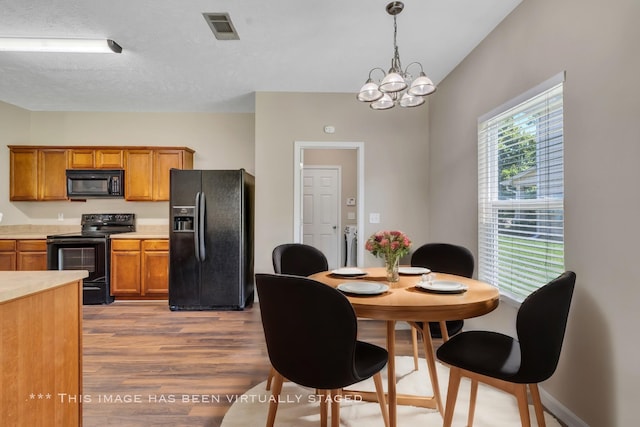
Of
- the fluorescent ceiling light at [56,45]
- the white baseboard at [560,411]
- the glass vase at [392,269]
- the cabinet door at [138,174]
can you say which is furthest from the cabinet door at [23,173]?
the white baseboard at [560,411]

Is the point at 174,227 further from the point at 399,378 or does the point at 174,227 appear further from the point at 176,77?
the point at 399,378

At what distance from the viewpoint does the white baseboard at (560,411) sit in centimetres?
179

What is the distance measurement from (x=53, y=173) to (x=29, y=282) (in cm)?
419

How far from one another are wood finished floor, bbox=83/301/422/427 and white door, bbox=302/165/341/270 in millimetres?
2338

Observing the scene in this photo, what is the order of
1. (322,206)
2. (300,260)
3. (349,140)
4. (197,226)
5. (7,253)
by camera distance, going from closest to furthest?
(300,260), (197,226), (349,140), (7,253), (322,206)

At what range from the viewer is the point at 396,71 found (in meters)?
2.06

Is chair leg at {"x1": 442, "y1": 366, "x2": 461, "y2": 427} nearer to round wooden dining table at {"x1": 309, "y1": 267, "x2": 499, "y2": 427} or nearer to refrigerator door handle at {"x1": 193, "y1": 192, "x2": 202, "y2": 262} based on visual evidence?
round wooden dining table at {"x1": 309, "y1": 267, "x2": 499, "y2": 427}

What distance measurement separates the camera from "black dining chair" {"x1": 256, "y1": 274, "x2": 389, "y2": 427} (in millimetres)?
1334

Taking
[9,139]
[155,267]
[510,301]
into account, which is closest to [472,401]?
[510,301]

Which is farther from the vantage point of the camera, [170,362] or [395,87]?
[170,362]

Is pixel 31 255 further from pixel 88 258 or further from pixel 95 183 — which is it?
pixel 95 183

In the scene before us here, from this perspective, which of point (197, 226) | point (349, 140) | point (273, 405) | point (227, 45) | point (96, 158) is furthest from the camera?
point (96, 158)

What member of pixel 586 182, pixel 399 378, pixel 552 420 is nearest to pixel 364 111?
pixel 586 182

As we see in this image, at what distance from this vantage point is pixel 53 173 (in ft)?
14.8
